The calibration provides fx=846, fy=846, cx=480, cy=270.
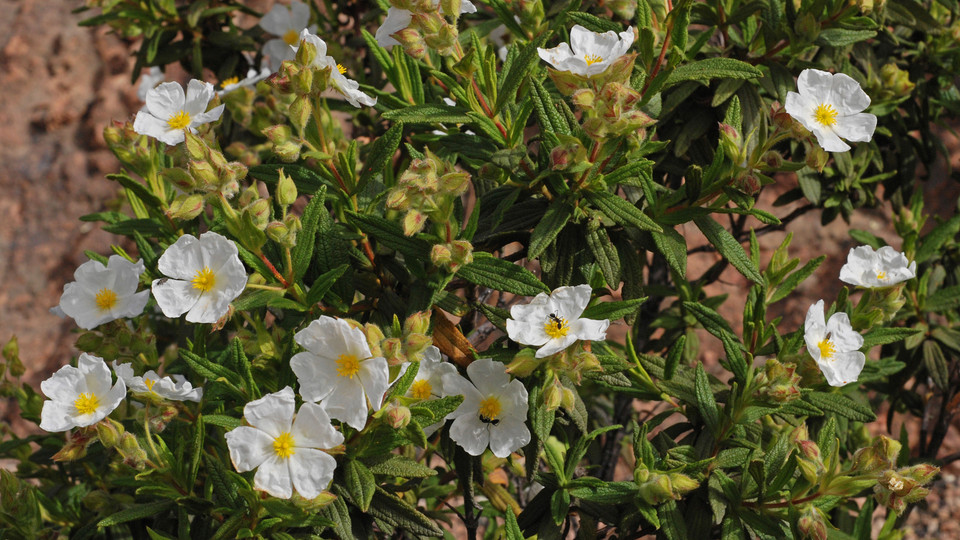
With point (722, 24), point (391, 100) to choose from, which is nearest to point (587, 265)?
point (391, 100)

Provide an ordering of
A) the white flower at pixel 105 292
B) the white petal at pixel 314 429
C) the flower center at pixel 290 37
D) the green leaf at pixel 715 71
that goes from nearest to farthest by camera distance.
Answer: the white petal at pixel 314 429, the green leaf at pixel 715 71, the white flower at pixel 105 292, the flower center at pixel 290 37

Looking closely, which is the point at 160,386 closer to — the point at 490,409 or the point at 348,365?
the point at 348,365

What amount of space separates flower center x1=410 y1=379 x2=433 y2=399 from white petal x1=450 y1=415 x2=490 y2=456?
0.08m

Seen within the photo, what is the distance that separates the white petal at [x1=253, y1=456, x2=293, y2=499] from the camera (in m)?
1.40

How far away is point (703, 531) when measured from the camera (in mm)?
1760

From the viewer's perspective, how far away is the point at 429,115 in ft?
5.50

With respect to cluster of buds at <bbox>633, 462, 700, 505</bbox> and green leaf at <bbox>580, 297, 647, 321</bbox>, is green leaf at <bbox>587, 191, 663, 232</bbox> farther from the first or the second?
cluster of buds at <bbox>633, 462, 700, 505</bbox>

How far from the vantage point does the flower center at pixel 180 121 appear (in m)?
1.77

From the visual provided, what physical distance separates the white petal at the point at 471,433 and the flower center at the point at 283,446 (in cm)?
37

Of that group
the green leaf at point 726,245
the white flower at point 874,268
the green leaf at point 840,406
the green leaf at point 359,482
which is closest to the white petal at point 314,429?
the green leaf at point 359,482

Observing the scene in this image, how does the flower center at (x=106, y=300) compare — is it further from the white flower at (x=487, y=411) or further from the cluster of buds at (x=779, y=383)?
the cluster of buds at (x=779, y=383)

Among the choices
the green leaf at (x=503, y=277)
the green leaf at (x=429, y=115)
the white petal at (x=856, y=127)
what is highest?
the green leaf at (x=429, y=115)

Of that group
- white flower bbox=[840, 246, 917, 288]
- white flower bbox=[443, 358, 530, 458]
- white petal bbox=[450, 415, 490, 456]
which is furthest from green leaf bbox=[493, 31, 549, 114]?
white flower bbox=[840, 246, 917, 288]

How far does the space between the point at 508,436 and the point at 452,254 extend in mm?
380
